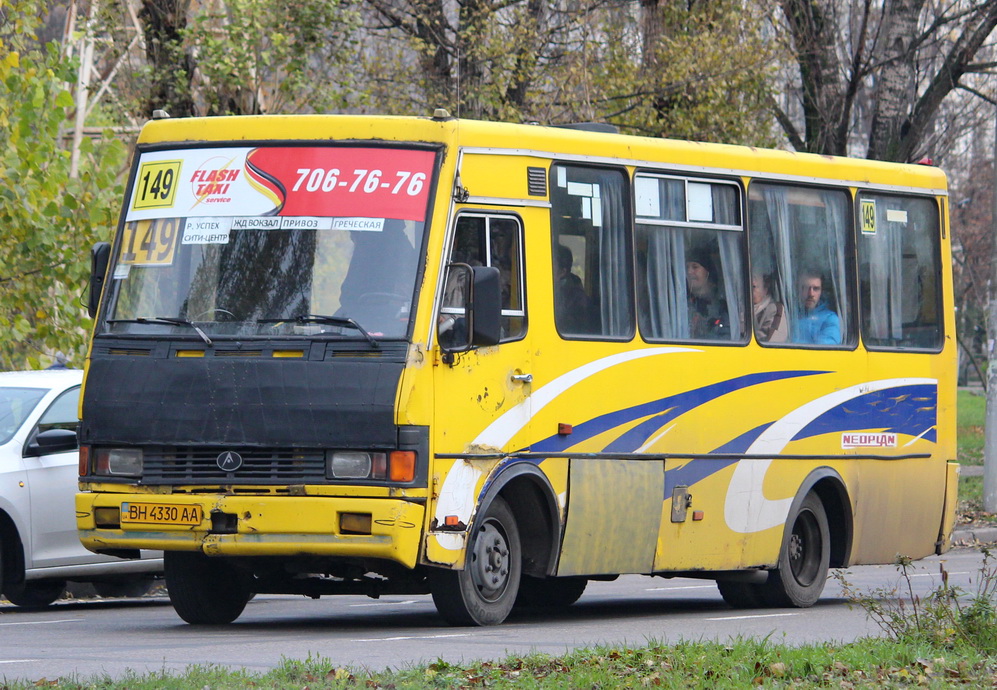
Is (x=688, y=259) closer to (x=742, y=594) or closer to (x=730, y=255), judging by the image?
(x=730, y=255)

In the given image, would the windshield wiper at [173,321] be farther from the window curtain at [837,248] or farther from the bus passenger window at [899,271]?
the bus passenger window at [899,271]

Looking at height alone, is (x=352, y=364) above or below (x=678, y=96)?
below

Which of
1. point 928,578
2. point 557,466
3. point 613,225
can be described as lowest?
point 928,578

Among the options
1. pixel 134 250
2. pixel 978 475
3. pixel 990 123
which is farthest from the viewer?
pixel 990 123

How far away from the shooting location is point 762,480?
12500 millimetres

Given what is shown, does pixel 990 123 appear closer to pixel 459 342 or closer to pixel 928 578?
pixel 928 578

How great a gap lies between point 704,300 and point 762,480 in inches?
55.1

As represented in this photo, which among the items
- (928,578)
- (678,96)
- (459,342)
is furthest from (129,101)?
(459,342)

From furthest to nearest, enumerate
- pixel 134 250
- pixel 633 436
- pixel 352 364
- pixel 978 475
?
pixel 978 475 → pixel 633 436 → pixel 134 250 → pixel 352 364

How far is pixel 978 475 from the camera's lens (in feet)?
91.6

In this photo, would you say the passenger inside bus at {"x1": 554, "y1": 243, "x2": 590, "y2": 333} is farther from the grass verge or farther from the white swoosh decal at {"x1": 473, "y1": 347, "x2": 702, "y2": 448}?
the grass verge

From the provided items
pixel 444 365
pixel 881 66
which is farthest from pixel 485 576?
pixel 881 66

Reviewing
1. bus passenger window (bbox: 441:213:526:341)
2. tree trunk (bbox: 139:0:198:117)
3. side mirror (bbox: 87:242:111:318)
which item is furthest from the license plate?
tree trunk (bbox: 139:0:198:117)

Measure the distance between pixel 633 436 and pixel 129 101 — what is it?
44.4 ft
